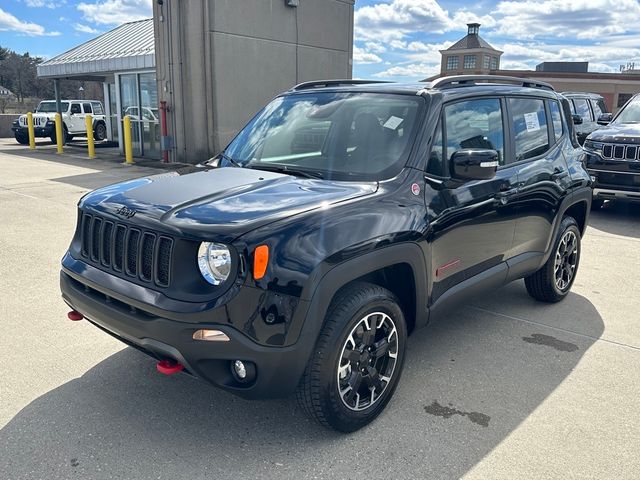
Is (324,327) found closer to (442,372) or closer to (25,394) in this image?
(442,372)

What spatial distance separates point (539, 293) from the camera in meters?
5.04

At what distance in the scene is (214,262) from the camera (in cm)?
263

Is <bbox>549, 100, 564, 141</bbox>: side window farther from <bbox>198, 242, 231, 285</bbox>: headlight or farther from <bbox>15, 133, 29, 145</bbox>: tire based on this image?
<bbox>15, 133, 29, 145</bbox>: tire

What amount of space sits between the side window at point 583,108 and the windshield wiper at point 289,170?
39.9ft

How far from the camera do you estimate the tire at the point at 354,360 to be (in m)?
2.78

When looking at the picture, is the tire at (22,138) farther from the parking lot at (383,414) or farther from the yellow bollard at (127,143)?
the parking lot at (383,414)

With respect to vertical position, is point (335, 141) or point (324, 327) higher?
point (335, 141)

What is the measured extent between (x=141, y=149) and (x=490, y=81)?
14.1 m

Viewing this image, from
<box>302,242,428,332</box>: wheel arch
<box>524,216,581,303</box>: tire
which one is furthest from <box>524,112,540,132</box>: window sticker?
<box>302,242,428,332</box>: wheel arch

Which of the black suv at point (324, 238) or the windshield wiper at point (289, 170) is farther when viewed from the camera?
the windshield wiper at point (289, 170)

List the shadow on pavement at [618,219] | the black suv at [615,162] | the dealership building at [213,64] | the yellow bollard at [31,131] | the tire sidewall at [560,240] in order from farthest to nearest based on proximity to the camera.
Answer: the yellow bollard at [31,131]
the dealership building at [213,64]
the black suv at [615,162]
the shadow on pavement at [618,219]
the tire sidewall at [560,240]

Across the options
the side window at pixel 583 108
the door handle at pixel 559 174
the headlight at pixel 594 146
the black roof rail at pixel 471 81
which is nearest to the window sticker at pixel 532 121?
the black roof rail at pixel 471 81

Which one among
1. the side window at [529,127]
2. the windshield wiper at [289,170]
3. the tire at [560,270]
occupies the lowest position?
the tire at [560,270]

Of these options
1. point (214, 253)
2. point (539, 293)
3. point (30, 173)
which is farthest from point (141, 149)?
point (214, 253)
